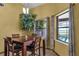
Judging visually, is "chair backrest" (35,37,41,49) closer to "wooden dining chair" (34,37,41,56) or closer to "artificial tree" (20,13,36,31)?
"wooden dining chair" (34,37,41,56)

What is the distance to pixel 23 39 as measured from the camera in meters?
2.16

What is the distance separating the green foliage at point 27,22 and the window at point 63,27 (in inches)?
13.9

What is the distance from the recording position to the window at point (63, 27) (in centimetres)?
224

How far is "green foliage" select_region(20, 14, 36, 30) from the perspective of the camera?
7.06 feet

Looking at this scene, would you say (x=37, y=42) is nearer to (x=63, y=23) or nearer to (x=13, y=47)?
(x=13, y=47)

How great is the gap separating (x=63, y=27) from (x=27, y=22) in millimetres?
472

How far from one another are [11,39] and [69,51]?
75 cm

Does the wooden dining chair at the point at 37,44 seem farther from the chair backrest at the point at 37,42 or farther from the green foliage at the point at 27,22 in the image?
the green foliage at the point at 27,22

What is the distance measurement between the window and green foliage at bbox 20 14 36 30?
0.35m

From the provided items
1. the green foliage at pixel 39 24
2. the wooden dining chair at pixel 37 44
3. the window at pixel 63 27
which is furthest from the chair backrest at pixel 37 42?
the window at pixel 63 27

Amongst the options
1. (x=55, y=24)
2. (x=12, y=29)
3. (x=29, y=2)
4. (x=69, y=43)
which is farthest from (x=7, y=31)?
(x=69, y=43)

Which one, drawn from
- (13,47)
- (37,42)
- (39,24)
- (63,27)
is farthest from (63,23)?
(13,47)

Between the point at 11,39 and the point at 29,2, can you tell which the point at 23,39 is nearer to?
the point at 11,39

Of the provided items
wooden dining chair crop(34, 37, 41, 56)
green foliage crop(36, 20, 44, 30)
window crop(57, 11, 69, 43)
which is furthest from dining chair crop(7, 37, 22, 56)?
window crop(57, 11, 69, 43)
